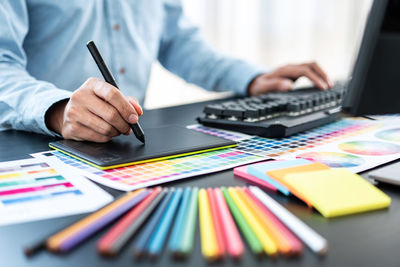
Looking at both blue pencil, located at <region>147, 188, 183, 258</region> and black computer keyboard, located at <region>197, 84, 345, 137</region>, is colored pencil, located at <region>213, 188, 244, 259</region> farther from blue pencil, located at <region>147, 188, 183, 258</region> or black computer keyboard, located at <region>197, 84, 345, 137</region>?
black computer keyboard, located at <region>197, 84, 345, 137</region>

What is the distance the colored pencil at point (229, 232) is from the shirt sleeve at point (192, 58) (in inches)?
33.2

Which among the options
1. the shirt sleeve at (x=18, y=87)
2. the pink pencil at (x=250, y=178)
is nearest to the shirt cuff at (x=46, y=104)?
the shirt sleeve at (x=18, y=87)

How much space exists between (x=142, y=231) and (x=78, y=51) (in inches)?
32.0

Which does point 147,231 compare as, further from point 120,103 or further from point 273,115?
point 273,115

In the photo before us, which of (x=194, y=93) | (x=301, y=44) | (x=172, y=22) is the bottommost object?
(x=194, y=93)

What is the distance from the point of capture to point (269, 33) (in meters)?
2.72

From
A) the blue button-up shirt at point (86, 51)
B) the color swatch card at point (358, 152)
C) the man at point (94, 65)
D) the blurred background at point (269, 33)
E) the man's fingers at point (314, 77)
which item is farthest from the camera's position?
the blurred background at point (269, 33)

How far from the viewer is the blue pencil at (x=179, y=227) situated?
344 mm

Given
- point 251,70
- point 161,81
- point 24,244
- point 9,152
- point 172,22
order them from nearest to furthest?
point 24,244
point 9,152
point 251,70
point 172,22
point 161,81

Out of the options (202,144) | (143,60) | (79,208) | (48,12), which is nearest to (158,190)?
(79,208)

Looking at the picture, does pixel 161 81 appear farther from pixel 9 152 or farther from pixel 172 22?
pixel 9 152

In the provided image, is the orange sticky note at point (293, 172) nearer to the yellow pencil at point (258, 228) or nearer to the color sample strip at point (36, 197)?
the yellow pencil at point (258, 228)

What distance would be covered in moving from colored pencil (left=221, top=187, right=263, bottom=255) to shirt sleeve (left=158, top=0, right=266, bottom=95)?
32.8 inches

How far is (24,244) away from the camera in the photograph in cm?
37
